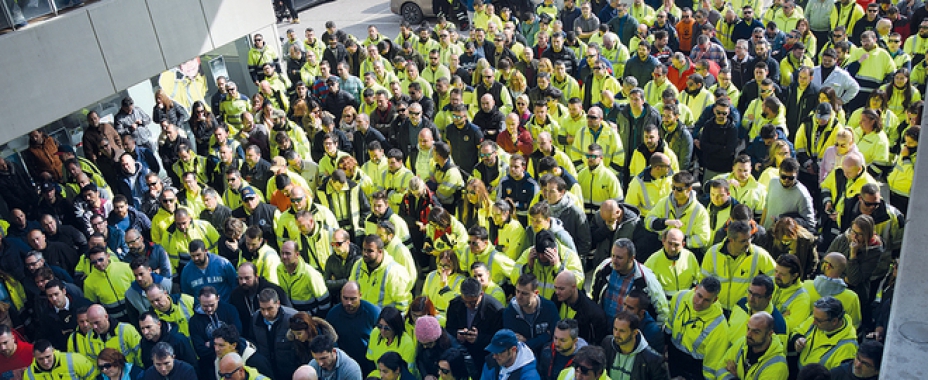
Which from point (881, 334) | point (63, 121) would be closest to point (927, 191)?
point (881, 334)

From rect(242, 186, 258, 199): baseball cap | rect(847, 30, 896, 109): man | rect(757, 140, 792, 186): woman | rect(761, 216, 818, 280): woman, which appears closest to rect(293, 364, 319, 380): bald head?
rect(242, 186, 258, 199): baseball cap

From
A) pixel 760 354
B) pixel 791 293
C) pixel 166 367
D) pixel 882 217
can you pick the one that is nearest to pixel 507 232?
pixel 791 293

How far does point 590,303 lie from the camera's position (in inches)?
244

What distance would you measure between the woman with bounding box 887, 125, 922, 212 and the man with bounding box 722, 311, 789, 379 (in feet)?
11.1

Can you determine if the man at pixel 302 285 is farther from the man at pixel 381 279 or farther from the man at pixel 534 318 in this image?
the man at pixel 534 318

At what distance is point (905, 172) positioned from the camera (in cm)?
787

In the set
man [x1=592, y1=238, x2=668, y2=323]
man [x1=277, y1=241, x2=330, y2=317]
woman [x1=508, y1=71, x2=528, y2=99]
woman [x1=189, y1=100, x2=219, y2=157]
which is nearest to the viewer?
man [x1=592, y1=238, x2=668, y2=323]

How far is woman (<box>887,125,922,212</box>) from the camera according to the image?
25.5 ft

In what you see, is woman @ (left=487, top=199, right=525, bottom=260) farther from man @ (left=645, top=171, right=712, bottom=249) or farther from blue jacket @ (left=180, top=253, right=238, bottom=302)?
blue jacket @ (left=180, top=253, right=238, bottom=302)

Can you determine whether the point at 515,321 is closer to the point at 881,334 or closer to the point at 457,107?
the point at 881,334

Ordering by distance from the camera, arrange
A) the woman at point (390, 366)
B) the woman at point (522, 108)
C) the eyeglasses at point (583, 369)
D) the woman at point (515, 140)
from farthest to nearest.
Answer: the woman at point (522, 108), the woman at point (515, 140), the woman at point (390, 366), the eyeglasses at point (583, 369)

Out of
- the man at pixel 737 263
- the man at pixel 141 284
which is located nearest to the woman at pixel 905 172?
the man at pixel 737 263

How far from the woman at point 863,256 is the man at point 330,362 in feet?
13.6

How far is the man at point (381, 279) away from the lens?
270 inches
